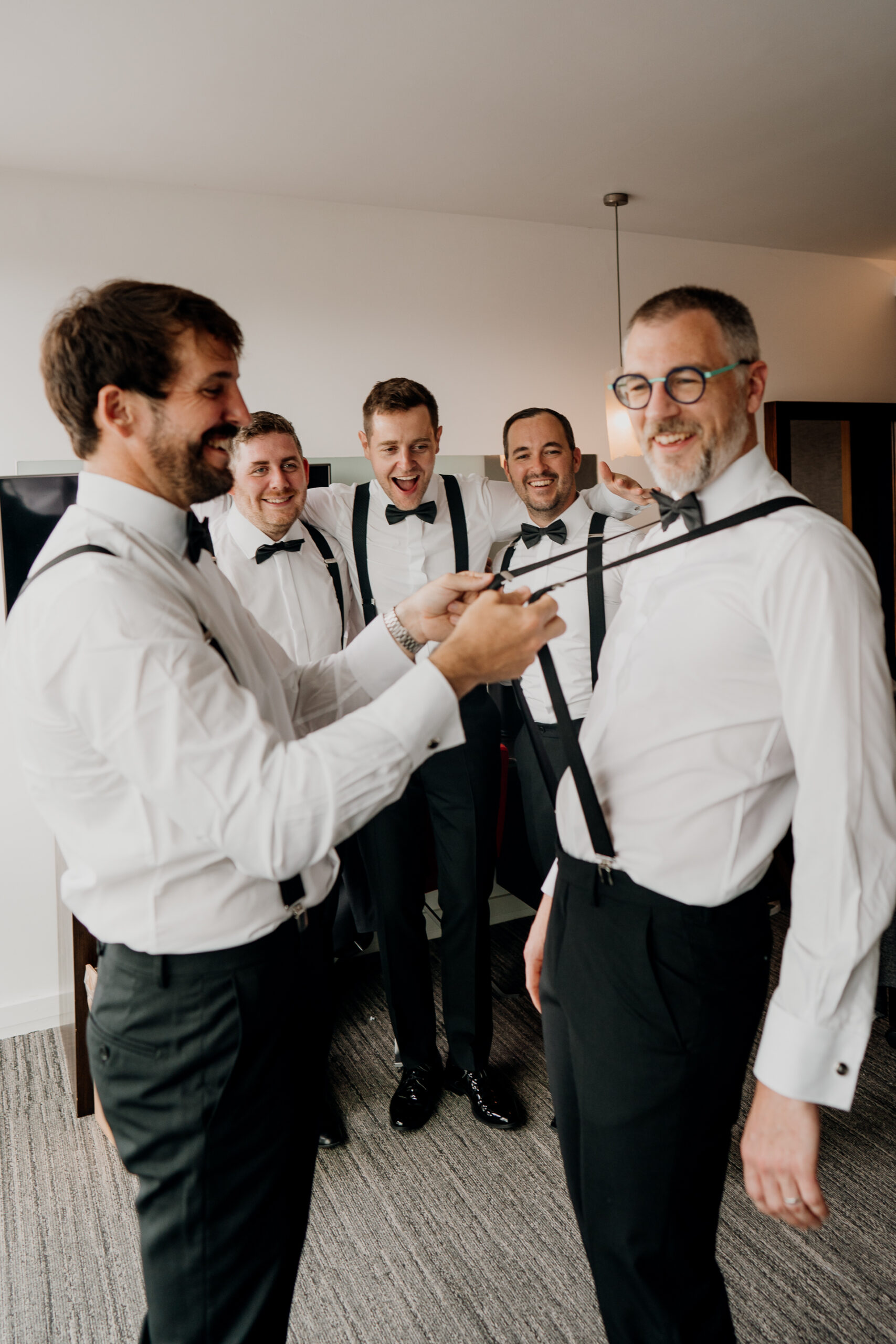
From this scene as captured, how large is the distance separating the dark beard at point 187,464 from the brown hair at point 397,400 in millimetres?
1577

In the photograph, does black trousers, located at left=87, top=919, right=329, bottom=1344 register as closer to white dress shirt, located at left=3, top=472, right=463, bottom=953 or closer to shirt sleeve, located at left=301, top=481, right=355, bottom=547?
white dress shirt, located at left=3, top=472, right=463, bottom=953

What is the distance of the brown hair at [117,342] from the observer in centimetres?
120

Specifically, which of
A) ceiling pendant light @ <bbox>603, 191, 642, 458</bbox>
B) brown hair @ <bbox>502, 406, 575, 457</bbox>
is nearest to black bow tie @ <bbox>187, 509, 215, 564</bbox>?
brown hair @ <bbox>502, 406, 575, 457</bbox>

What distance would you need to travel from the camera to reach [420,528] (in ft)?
9.77

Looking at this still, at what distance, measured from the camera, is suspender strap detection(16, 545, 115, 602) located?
3.68 ft

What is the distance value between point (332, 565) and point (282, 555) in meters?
0.17

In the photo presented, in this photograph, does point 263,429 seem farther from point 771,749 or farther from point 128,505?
point 771,749

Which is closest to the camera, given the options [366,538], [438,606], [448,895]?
[438,606]

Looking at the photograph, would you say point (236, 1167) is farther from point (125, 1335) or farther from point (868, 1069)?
point (868, 1069)

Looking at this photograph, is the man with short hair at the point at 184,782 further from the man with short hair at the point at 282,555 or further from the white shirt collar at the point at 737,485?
the man with short hair at the point at 282,555

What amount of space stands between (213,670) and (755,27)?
2.76 m

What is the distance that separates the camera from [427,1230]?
221cm

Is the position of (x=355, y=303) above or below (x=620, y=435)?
above

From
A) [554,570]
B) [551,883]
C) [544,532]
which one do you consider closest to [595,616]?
[554,570]
